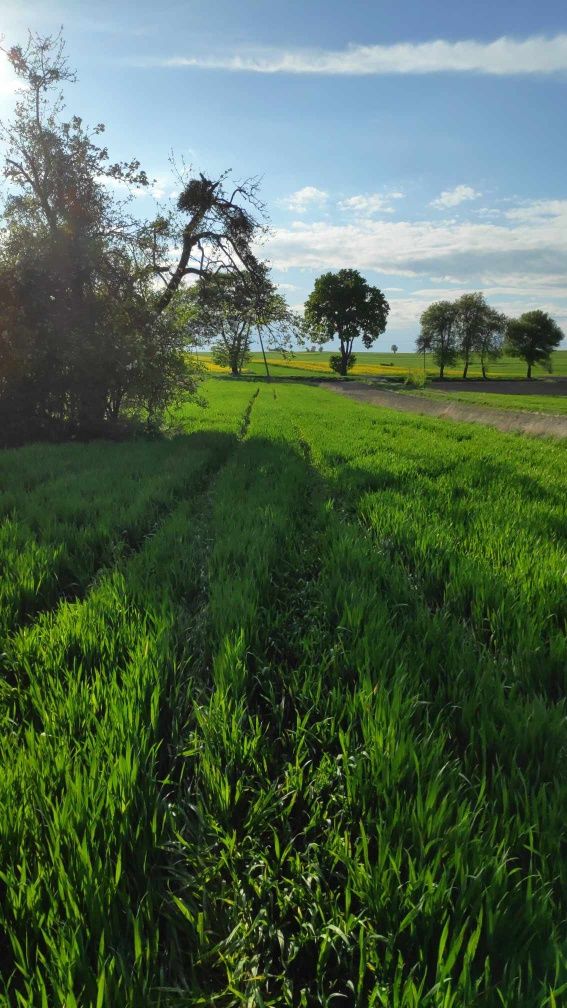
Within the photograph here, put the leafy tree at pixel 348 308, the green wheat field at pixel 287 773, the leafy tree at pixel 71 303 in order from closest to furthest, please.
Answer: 1. the green wheat field at pixel 287 773
2. the leafy tree at pixel 71 303
3. the leafy tree at pixel 348 308

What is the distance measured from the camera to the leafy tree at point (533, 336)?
79688 millimetres

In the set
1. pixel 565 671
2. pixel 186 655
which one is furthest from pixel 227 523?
pixel 565 671

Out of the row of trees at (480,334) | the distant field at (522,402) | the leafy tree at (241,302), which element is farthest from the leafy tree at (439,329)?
the leafy tree at (241,302)

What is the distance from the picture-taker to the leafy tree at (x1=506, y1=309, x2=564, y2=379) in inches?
3137

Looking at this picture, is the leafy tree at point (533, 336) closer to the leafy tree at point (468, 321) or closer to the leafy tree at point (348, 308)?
the leafy tree at point (468, 321)

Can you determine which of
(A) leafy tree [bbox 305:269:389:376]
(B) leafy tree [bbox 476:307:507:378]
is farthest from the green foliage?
(B) leafy tree [bbox 476:307:507:378]

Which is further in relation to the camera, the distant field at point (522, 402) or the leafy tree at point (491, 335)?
the leafy tree at point (491, 335)

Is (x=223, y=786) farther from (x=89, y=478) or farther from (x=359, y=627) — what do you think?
(x=89, y=478)

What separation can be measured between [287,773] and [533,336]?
91.7 metres

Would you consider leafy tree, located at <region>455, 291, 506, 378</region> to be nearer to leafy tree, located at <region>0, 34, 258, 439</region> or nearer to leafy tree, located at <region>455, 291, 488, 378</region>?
leafy tree, located at <region>455, 291, 488, 378</region>

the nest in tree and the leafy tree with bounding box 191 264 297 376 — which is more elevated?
the nest in tree

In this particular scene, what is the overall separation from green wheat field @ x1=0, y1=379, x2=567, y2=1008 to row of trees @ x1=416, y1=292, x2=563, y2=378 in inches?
3362

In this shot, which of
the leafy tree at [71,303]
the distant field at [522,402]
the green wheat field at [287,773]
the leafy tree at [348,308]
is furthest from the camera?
the leafy tree at [348,308]

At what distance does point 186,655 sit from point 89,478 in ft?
18.7
